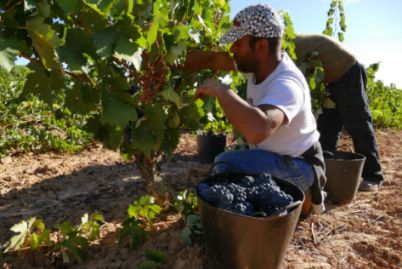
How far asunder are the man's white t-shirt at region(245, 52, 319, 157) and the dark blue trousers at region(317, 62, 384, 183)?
1.30m

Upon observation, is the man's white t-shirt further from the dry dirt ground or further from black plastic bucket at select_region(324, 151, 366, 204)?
black plastic bucket at select_region(324, 151, 366, 204)

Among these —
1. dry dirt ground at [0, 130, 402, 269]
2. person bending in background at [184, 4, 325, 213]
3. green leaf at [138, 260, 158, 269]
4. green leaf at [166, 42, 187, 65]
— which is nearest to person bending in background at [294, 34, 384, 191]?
dry dirt ground at [0, 130, 402, 269]

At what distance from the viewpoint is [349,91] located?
374 centimetres

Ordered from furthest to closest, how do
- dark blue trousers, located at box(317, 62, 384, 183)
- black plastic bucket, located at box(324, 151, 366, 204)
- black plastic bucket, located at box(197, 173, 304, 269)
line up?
dark blue trousers, located at box(317, 62, 384, 183)
black plastic bucket, located at box(324, 151, 366, 204)
black plastic bucket, located at box(197, 173, 304, 269)

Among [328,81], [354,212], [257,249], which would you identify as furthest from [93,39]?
[328,81]

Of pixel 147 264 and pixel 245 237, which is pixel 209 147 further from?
pixel 245 237

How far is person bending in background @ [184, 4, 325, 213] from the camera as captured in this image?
200 centimetres

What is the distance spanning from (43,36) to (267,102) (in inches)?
43.6

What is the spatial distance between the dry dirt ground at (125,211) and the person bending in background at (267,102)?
36 centimetres

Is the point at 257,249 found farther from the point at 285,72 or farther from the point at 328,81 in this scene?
the point at 328,81

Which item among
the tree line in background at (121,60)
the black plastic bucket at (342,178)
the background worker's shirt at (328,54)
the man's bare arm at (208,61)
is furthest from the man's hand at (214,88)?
the background worker's shirt at (328,54)

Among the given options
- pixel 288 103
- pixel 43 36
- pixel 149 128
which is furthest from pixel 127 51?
pixel 288 103

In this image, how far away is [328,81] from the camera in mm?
3877

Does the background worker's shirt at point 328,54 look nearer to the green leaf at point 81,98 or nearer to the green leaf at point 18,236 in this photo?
the green leaf at point 81,98
